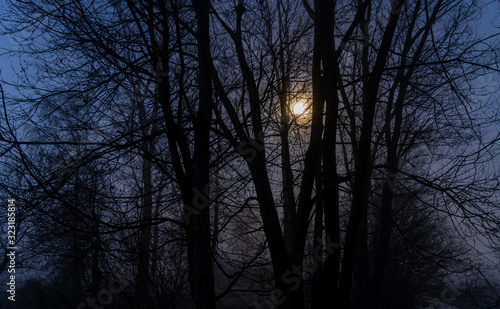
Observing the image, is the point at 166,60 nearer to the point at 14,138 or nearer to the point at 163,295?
the point at 14,138

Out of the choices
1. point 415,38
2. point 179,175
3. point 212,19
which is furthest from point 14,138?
point 415,38

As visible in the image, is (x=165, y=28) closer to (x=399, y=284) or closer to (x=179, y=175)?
(x=179, y=175)

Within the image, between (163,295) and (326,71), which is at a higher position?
(326,71)

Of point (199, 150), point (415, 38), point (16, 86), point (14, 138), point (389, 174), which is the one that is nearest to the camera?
point (14, 138)

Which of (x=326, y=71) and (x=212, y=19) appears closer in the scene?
(x=326, y=71)

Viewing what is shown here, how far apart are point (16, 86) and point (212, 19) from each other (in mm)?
2435

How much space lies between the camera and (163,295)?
364cm

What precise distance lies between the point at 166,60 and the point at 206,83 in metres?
0.42

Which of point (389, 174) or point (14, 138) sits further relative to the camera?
point (389, 174)

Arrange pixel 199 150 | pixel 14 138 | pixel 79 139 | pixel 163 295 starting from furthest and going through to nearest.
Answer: pixel 79 139
pixel 163 295
pixel 199 150
pixel 14 138

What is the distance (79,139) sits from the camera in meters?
4.77

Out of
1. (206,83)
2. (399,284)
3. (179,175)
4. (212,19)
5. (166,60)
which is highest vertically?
(212,19)

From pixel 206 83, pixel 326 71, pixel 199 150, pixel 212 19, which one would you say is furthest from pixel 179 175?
pixel 212 19

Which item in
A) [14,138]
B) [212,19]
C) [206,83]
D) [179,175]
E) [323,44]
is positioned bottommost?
[179,175]
